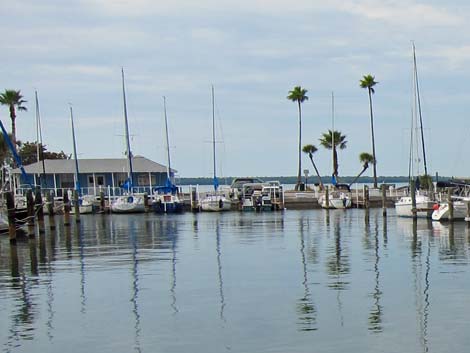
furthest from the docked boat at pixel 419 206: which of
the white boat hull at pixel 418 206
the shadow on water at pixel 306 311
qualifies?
the shadow on water at pixel 306 311

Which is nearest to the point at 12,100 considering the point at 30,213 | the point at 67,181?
the point at 67,181

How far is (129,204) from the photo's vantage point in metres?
87.8

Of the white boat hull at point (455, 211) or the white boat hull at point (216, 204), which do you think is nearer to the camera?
the white boat hull at point (455, 211)

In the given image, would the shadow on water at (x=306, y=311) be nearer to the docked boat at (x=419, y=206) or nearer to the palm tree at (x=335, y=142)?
the docked boat at (x=419, y=206)

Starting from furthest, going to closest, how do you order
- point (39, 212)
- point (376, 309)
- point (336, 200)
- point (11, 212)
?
1. point (336, 200)
2. point (39, 212)
3. point (11, 212)
4. point (376, 309)

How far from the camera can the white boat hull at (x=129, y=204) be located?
87.8 meters

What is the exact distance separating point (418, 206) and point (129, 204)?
32.7 m

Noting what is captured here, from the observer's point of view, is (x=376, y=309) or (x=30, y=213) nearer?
(x=376, y=309)

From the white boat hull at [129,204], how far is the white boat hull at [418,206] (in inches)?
1163

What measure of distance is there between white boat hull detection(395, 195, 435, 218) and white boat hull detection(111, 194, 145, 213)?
2955 cm

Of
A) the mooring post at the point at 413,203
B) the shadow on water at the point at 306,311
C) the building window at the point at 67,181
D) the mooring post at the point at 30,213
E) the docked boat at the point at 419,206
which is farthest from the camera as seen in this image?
the building window at the point at 67,181

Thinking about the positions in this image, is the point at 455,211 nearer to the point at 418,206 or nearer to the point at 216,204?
the point at 418,206

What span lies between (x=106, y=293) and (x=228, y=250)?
15.4m

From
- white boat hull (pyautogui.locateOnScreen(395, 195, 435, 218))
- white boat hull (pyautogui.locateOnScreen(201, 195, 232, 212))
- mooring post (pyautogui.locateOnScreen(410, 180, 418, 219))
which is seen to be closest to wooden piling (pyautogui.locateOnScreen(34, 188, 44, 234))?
mooring post (pyautogui.locateOnScreen(410, 180, 418, 219))
